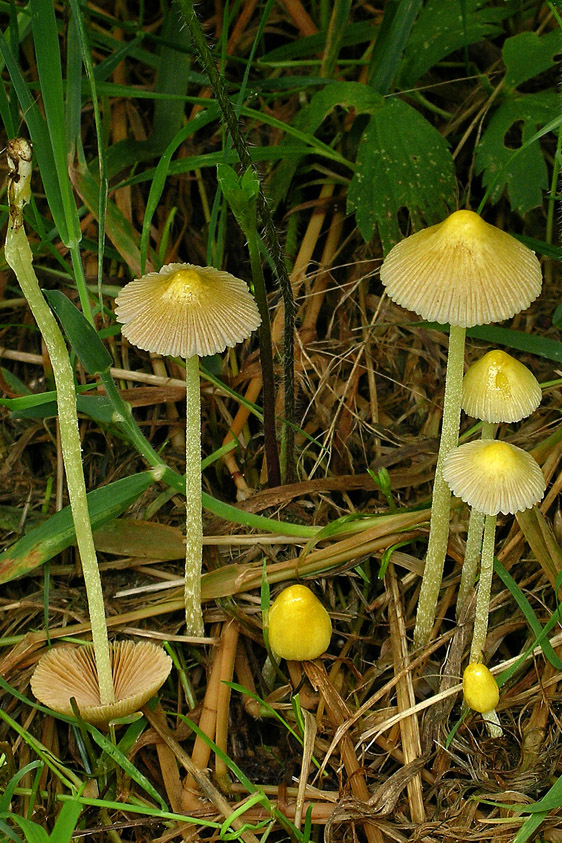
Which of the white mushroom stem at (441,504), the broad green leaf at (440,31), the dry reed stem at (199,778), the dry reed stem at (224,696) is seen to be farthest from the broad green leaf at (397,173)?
the dry reed stem at (199,778)

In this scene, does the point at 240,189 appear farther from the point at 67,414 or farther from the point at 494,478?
the point at 494,478

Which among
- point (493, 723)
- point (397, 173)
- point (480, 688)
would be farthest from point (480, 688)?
point (397, 173)

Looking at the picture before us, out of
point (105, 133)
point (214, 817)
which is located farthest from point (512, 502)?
point (105, 133)

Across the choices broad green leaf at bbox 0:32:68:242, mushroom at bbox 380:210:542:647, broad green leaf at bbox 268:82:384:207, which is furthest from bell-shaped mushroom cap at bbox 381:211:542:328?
broad green leaf at bbox 0:32:68:242

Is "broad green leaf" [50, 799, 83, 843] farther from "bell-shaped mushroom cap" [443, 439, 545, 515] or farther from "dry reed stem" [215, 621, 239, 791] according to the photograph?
"bell-shaped mushroom cap" [443, 439, 545, 515]

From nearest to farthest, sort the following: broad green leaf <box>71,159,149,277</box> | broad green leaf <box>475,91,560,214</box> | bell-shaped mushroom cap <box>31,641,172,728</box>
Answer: bell-shaped mushroom cap <box>31,641,172,728</box>
broad green leaf <box>475,91,560,214</box>
broad green leaf <box>71,159,149,277</box>

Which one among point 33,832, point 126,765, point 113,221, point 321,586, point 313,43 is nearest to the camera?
point 33,832

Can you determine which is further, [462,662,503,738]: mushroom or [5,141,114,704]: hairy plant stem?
[462,662,503,738]: mushroom
